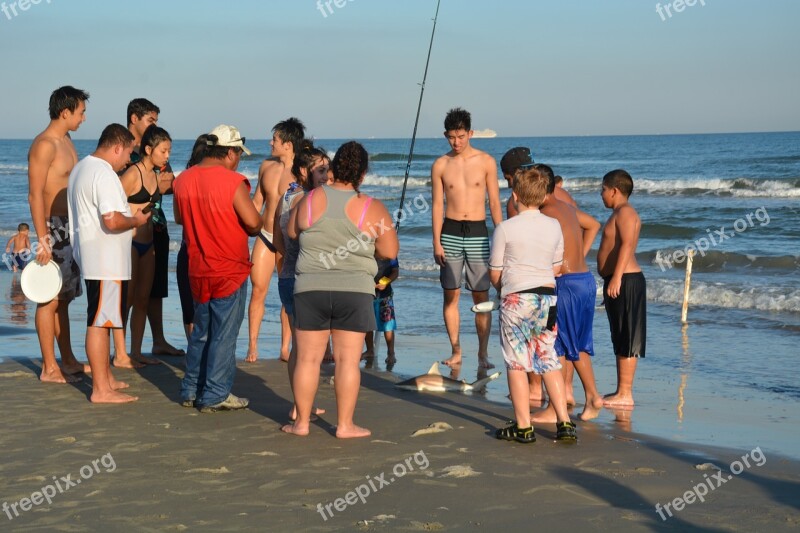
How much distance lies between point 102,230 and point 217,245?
76cm

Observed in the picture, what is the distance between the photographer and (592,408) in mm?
5961

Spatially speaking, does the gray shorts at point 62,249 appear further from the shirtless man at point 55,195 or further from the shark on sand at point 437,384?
the shark on sand at point 437,384

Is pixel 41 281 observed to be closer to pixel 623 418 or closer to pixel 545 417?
pixel 545 417

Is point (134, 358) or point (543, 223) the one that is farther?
point (134, 358)

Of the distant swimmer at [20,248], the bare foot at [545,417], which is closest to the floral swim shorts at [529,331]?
the bare foot at [545,417]

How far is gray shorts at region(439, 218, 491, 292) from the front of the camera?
24.0ft

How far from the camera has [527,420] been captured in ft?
16.7

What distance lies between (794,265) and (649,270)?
94.7 inches

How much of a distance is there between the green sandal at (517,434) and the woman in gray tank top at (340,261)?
85cm

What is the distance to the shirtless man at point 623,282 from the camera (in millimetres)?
6148

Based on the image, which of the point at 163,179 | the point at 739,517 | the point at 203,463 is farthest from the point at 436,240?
the point at 739,517

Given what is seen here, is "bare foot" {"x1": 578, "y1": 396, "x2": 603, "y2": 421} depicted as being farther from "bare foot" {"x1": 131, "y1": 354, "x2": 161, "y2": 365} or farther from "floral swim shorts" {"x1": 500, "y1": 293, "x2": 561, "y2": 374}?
"bare foot" {"x1": 131, "y1": 354, "x2": 161, "y2": 365}

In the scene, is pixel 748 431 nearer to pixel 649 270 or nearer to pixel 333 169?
pixel 333 169

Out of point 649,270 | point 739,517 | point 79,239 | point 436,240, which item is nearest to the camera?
point 739,517
